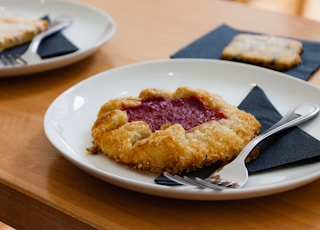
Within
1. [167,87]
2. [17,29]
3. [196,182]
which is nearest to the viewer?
[196,182]

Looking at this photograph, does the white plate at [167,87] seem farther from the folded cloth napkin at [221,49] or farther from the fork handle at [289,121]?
the folded cloth napkin at [221,49]

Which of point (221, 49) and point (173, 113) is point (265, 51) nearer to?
point (221, 49)

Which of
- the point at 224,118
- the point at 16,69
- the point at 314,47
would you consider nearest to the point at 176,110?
the point at 224,118

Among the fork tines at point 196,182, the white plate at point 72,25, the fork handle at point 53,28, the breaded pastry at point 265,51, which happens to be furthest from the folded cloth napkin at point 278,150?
the fork handle at point 53,28

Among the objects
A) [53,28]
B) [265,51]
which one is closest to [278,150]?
[265,51]

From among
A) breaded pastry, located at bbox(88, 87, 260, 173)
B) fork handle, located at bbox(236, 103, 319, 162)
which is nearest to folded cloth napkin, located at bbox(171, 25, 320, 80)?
fork handle, located at bbox(236, 103, 319, 162)

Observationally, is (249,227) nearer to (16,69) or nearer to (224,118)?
(224,118)

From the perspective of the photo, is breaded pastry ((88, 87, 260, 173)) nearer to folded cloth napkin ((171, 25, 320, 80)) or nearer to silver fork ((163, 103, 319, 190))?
silver fork ((163, 103, 319, 190))
